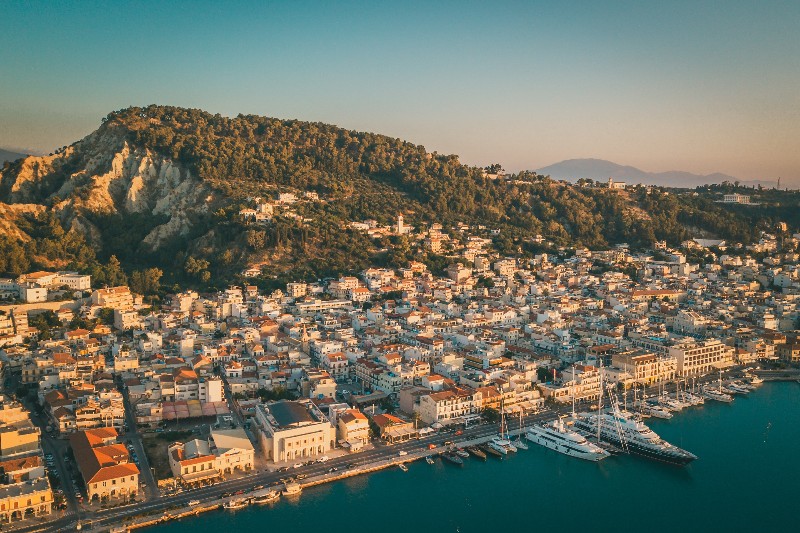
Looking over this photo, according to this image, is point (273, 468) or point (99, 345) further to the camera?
point (99, 345)

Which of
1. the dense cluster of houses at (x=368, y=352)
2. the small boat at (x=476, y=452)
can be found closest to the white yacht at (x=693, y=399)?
the dense cluster of houses at (x=368, y=352)

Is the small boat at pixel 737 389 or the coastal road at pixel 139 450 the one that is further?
the small boat at pixel 737 389

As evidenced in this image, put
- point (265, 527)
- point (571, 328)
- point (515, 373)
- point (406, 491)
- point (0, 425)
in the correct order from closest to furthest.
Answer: point (265, 527) → point (406, 491) → point (0, 425) → point (515, 373) → point (571, 328)

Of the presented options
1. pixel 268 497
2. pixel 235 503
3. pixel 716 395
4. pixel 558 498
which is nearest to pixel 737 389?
pixel 716 395

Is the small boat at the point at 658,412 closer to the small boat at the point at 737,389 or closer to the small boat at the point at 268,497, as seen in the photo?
the small boat at the point at 737,389

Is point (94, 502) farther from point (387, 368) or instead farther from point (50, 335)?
point (50, 335)

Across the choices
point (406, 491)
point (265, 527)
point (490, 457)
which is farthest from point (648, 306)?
point (265, 527)
